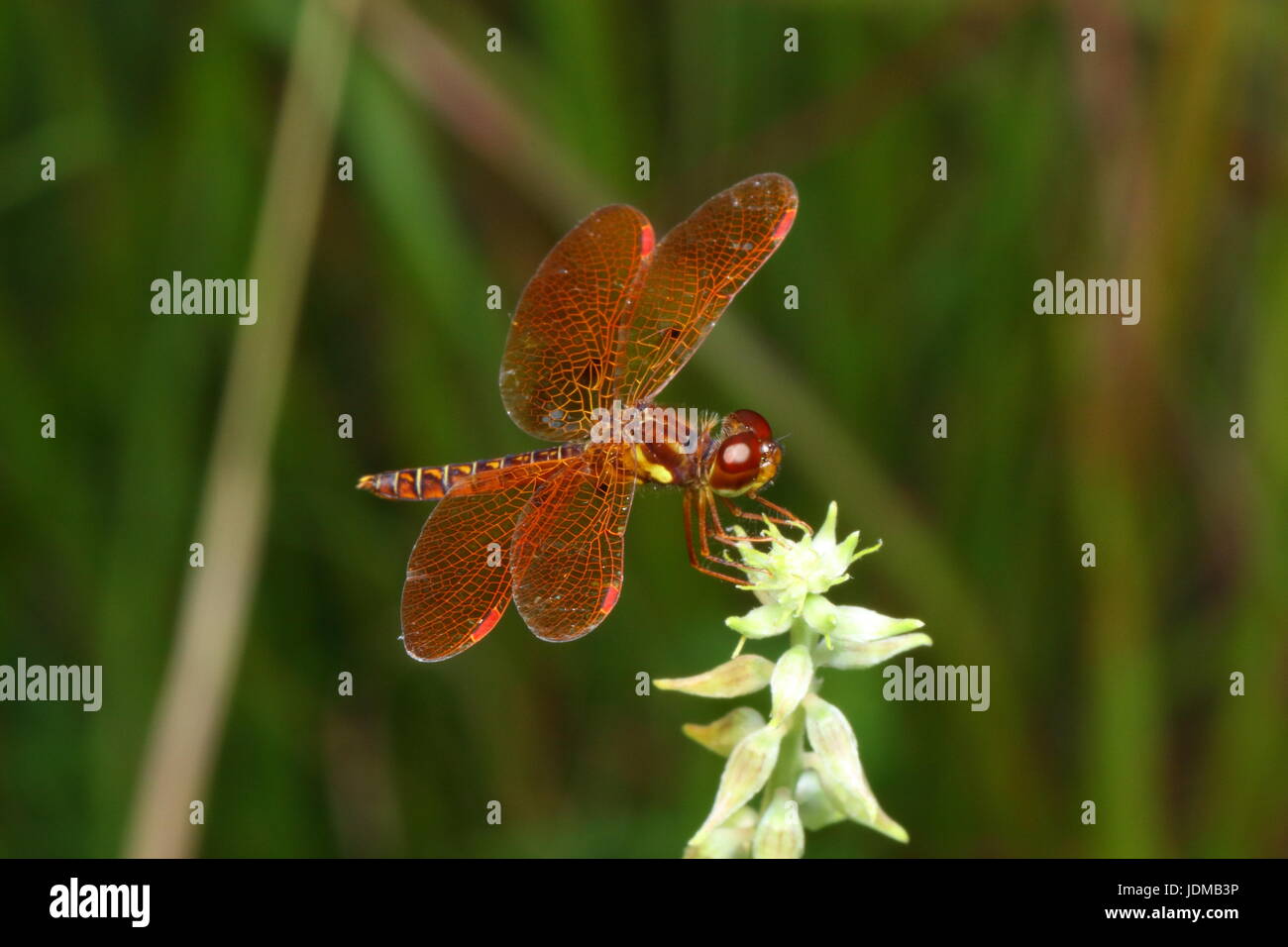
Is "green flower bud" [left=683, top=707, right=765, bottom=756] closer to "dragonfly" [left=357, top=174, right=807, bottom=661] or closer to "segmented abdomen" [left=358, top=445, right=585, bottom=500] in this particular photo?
"dragonfly" [left=357, top=174, right=807, bottom=661]

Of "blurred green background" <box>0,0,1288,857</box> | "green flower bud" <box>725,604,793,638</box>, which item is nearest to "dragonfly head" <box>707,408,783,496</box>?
"green flower bud" <box>725,604,793,638</box>

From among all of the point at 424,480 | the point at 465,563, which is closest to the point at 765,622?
the point at 465,563

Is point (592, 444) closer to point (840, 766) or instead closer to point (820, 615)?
point (820, 615)

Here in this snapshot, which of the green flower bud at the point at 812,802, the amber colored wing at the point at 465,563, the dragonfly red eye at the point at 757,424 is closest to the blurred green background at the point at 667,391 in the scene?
the dragonfly red eye at the point at 757,424

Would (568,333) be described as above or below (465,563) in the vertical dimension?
above

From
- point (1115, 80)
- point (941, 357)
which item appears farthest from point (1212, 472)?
point (1115, 80)

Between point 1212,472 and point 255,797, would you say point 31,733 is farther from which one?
point 1212,472

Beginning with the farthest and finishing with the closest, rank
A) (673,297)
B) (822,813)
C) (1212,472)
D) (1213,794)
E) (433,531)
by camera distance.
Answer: (1212,472), (1213,794), (673,297), (433,531), (822,813)
